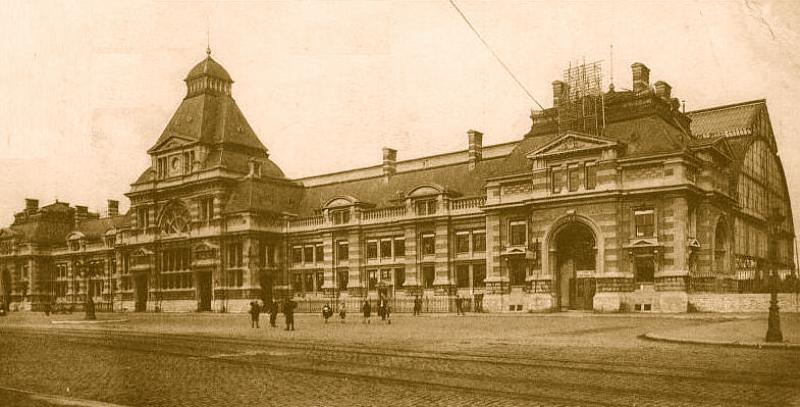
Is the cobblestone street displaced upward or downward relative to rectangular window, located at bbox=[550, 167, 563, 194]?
downward

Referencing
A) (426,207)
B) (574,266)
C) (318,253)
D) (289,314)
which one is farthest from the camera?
(318,253)

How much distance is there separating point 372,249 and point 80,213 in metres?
49.6

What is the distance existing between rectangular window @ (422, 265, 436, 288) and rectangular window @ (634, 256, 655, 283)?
49.4 ft

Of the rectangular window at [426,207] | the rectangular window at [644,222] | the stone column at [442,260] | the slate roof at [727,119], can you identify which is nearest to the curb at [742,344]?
the rectangular window at [644,222]

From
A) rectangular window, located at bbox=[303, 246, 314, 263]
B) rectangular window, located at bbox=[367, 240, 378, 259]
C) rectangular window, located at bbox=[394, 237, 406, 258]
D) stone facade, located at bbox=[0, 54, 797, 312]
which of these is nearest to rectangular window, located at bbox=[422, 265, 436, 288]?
stone facade, located at bbox=[0, 54, 797, 312]

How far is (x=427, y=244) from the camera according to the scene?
5084 centimetres

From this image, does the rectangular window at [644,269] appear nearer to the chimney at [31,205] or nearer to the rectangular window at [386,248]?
the rectangular window at [386,248]

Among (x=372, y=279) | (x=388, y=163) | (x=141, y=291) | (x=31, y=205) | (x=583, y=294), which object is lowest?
(x=141, y=291)

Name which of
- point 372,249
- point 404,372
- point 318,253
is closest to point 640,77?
point 372,249

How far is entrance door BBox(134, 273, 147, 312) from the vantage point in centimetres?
6456

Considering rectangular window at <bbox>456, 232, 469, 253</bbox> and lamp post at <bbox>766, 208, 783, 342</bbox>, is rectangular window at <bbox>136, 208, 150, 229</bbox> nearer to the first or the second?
rectangular window at <bbox>456, 232, 469, 253</bbox>

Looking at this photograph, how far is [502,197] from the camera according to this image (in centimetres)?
4516

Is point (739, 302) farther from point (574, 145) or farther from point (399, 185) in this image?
point (399, 185)

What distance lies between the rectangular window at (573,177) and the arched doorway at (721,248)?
8017 mm
